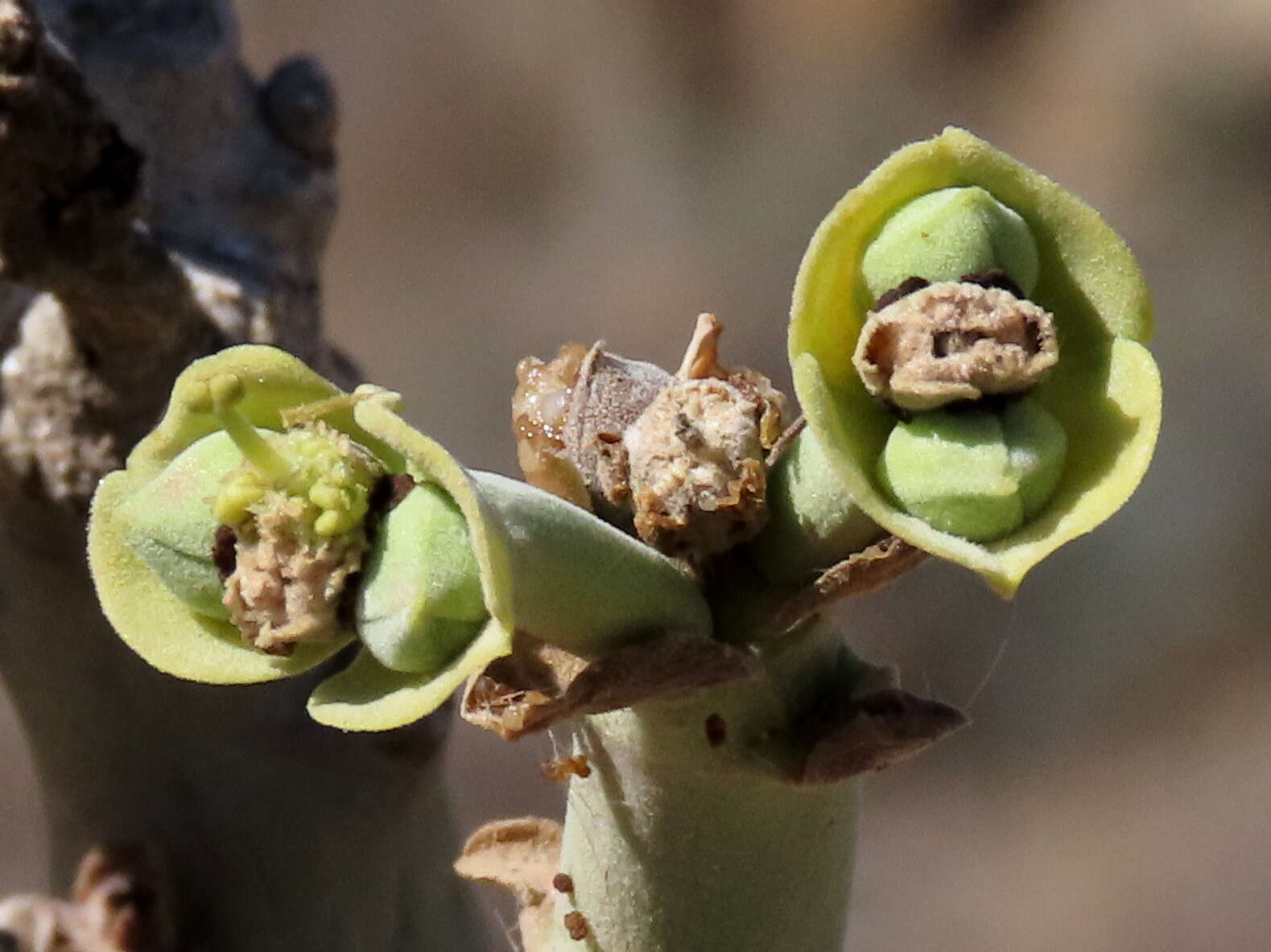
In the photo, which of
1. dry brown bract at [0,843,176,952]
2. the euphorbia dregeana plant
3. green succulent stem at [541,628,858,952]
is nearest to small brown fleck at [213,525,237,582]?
the euphorbia dregeana plant

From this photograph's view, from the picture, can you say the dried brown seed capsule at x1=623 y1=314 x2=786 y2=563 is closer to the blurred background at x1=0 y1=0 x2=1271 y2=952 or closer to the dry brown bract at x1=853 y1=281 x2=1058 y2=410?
the dry brown bract at x1=853 y1=281 x2=1058 y2=410

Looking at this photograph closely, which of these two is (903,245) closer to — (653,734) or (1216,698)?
(653,734)

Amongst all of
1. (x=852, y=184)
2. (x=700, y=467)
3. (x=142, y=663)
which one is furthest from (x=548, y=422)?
(x=852, y=184)

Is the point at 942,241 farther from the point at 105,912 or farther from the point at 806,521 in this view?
the point at 105,912

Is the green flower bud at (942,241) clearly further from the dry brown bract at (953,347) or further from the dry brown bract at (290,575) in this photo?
the dry brown bract at (290,575)

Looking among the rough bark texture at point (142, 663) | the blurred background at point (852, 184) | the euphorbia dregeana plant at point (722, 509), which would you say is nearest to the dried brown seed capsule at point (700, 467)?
the euphorbia dregeana plant at point (722, 509)

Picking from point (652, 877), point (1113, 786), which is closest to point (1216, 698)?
point (1113, 786)
